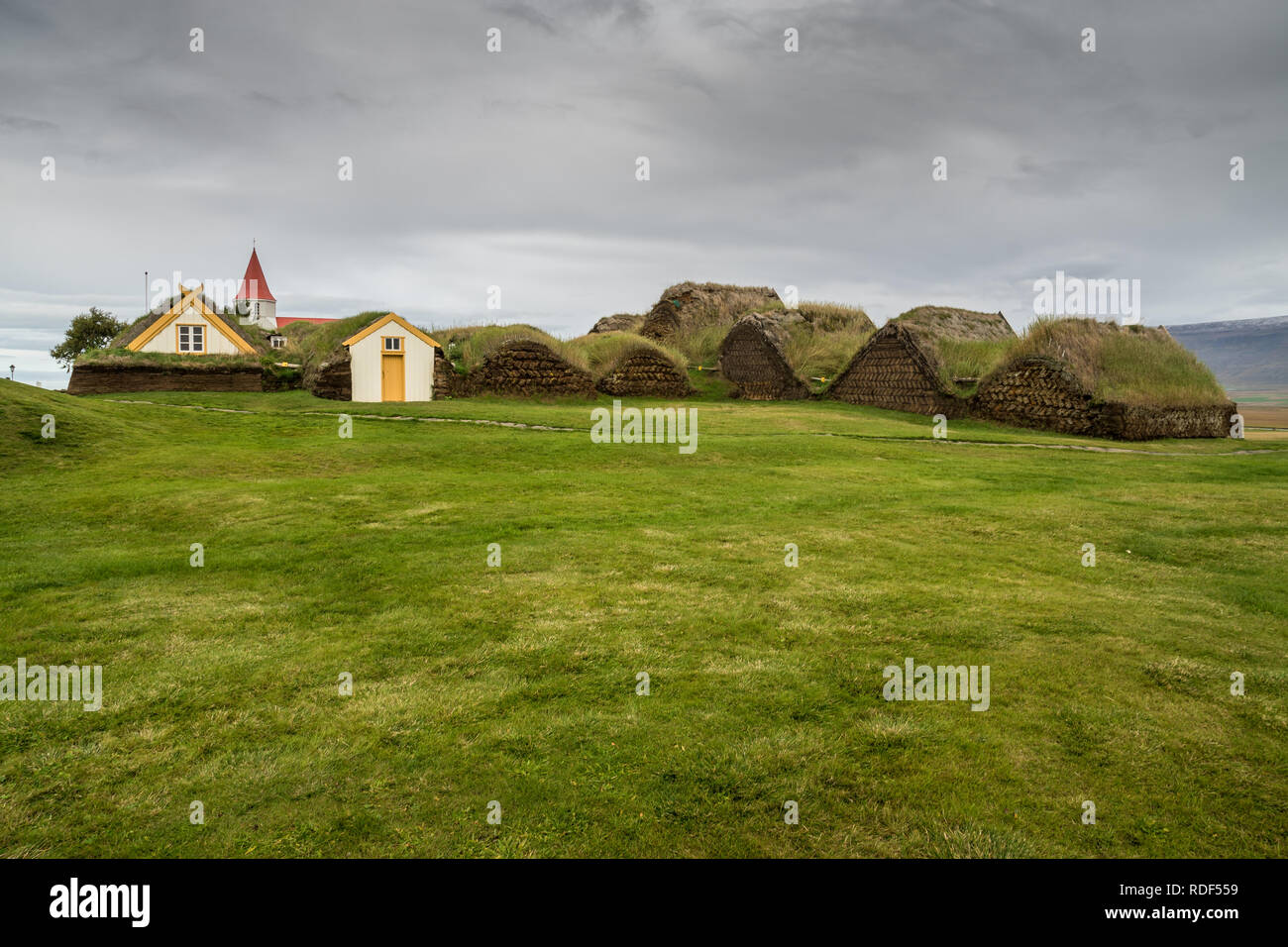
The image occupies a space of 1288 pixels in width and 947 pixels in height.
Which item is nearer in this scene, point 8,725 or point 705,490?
point 8,725

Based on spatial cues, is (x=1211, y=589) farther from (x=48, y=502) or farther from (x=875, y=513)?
(x=48, y=502)

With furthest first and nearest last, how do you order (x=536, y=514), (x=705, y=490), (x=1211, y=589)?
(x=705, y=490) → (x=536, y=514) → (x=1211, y=589)

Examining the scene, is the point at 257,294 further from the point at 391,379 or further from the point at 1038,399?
the point at 1038,399

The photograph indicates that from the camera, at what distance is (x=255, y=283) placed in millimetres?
79250

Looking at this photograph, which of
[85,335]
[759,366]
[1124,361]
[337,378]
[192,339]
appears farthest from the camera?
[85,335]

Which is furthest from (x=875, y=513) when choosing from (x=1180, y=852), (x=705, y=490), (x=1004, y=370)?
(x=1004, y=370)

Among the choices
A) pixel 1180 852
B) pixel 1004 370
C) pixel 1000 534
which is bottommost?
pixel 1180 852

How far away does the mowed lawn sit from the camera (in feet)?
12.4

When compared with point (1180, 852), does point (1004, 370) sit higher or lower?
higher

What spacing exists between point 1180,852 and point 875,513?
8047 mm

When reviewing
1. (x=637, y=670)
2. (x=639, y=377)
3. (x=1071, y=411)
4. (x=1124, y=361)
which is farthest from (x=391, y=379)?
(x=637, y=670)

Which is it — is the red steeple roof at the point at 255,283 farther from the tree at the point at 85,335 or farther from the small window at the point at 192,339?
the small window at the point at 192,339

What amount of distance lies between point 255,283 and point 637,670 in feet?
285

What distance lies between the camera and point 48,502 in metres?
11.7
